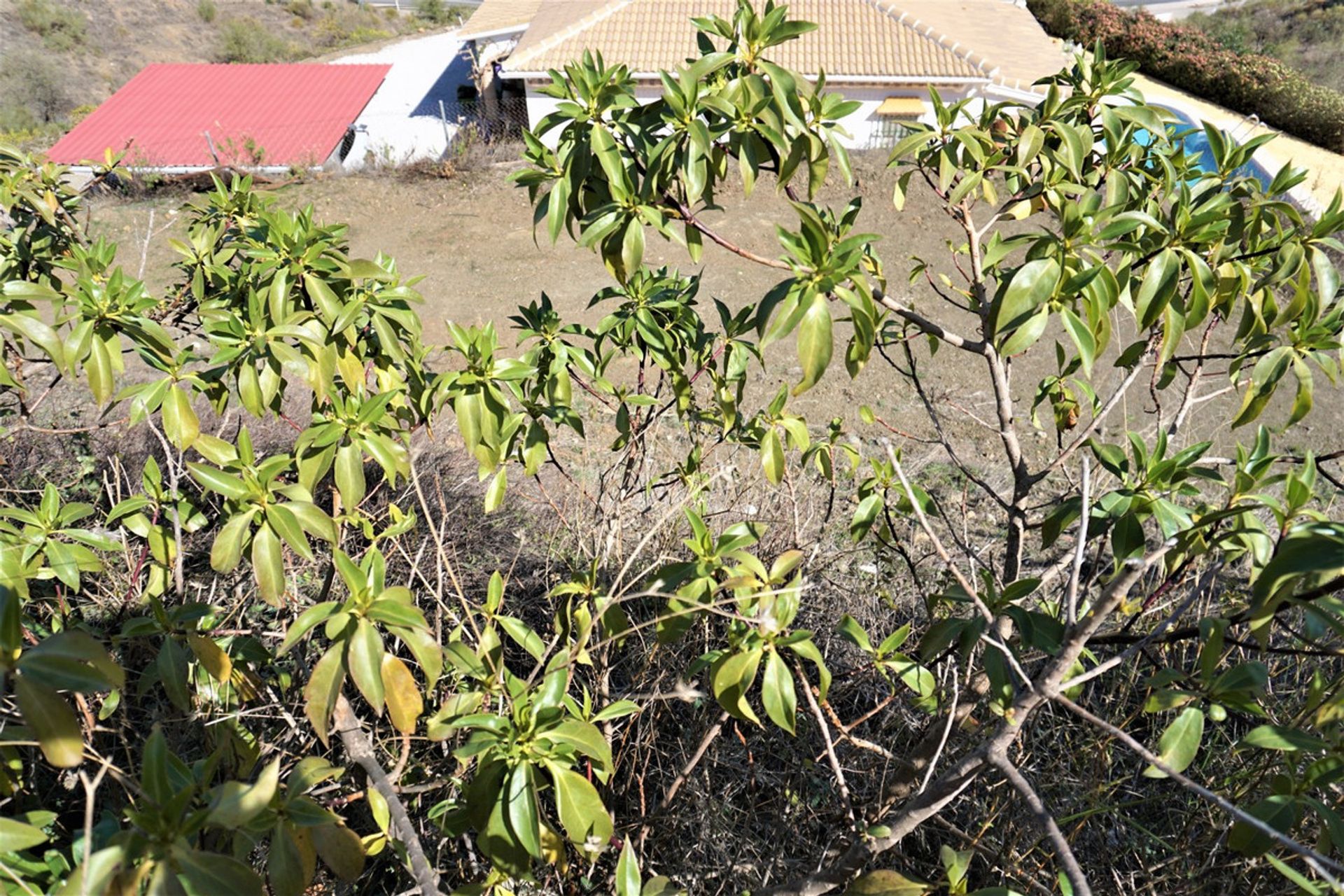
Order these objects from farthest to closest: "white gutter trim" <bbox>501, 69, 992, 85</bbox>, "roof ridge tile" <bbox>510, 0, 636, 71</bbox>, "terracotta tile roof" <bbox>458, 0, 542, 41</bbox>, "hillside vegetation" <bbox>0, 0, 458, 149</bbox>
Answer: "hillside vegetation" <bbox>0, 0, 458, 149</bbox> < "terracotta tile roof" <bbox>458, 0, 542, 41</bbox> < "roof ridge tile" <bbox>510, 0, 636, 71</bbox> < "white gutter trim" <bbox>501, 69, 992, 85</bbox>

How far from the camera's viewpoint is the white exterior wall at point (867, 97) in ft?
44.3

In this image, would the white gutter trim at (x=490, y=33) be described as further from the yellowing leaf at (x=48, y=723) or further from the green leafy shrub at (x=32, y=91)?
the yellowing leaf at (x=48, y=723)

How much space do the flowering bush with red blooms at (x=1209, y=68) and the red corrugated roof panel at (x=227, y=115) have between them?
48.2ft

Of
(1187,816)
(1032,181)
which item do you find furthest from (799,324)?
(1187,816)

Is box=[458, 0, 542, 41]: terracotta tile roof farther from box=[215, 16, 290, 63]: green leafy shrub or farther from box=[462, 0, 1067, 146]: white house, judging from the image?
box=[215, 16, 290, 63]: green leafy shrub

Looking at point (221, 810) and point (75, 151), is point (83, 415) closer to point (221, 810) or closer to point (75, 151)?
point (221, 810)

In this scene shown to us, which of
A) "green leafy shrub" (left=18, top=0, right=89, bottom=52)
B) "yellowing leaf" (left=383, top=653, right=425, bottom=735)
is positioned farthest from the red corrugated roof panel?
"green leafy shrub" (left=18, top=0, right=89, bottom=52)

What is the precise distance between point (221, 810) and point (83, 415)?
18.5ft

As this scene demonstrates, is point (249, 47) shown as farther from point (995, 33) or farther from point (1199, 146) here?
point (1199, 146)

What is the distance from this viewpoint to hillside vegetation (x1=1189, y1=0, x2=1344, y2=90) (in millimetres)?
21613

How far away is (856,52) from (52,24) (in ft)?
100

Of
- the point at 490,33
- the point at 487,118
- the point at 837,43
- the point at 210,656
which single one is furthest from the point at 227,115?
the point at 210,656

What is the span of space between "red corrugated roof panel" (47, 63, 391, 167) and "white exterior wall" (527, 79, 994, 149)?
378cm

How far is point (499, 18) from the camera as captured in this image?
2036 cm
